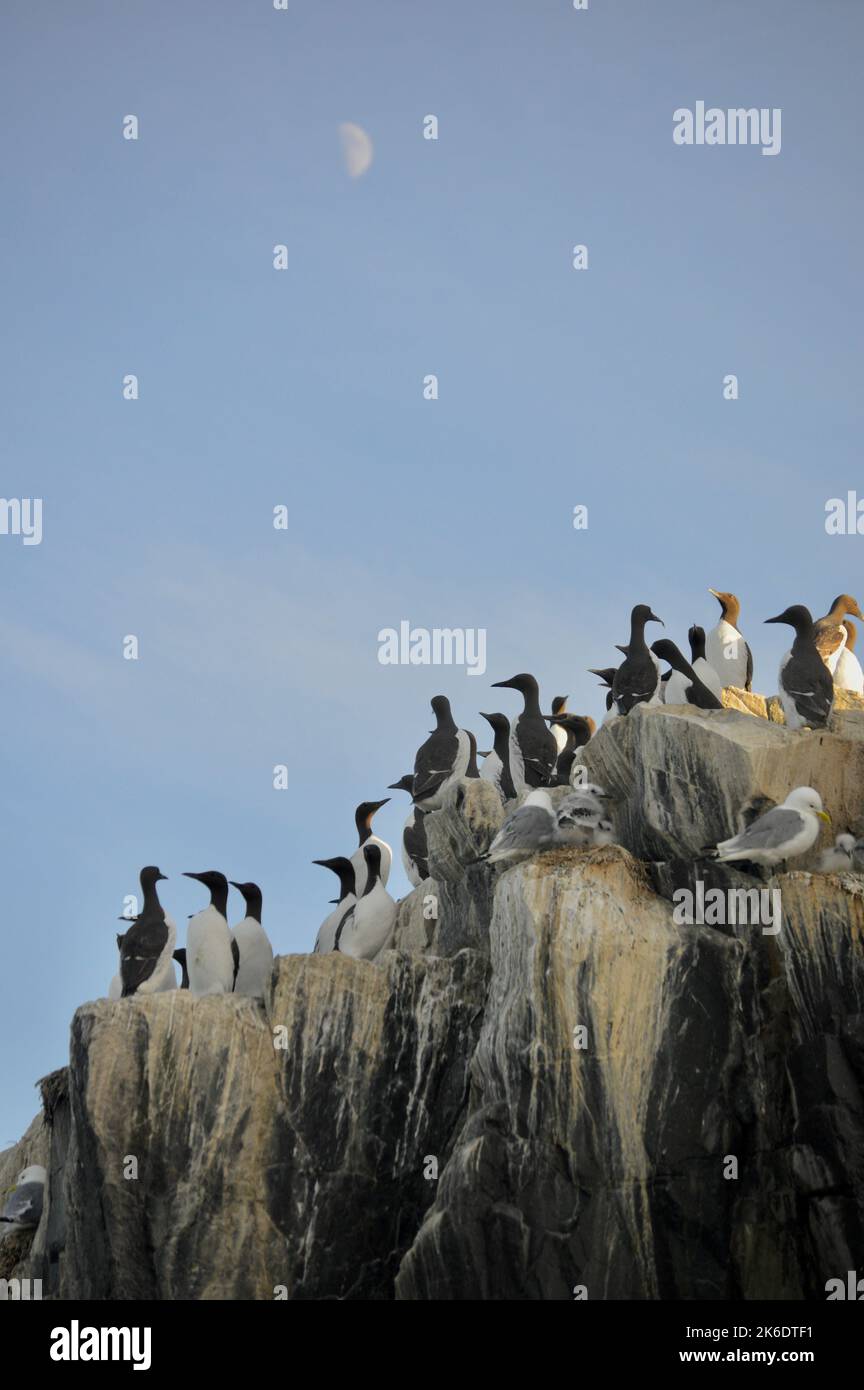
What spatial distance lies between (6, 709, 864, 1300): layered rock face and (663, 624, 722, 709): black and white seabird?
2.67 metres

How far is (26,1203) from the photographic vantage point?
20328mm

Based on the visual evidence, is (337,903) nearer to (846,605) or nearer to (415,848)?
(415,848)

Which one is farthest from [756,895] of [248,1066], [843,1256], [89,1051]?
[89,1051]

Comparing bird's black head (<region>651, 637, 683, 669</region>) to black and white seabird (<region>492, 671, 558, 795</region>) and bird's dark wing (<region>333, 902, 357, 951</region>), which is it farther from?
bird's dark wing (<region>333, 902, 357, 951</region>)

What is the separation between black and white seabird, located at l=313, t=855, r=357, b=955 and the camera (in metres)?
19.6

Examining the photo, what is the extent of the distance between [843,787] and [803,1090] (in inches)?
117

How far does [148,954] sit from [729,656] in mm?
8672

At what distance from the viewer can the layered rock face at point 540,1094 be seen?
560 inches

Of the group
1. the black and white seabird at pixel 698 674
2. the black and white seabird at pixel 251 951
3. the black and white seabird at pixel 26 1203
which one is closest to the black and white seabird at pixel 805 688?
the black and white seabird at pixel 698 674

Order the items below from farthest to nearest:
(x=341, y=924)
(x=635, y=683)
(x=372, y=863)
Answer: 1. (x=635, y=683)
2. (x=372, y=863)
3. (x=341, y=924)

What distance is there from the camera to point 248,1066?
1639 cm

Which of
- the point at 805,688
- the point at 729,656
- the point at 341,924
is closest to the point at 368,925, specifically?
the point at 341,924

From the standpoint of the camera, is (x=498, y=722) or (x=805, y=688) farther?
(x=498, y=722)
